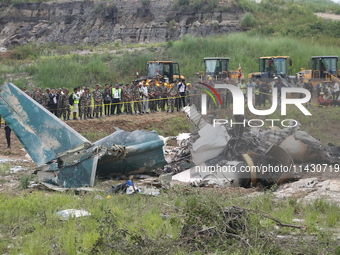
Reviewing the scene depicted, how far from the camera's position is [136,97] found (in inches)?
967

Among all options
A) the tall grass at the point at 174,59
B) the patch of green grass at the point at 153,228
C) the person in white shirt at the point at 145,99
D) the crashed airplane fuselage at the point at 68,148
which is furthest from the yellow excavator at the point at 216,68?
the patch of green grass at the point at 153,228

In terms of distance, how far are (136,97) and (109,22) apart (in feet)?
144

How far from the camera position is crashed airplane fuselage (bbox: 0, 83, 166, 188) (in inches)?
452

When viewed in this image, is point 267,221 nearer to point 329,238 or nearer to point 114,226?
point 329,238

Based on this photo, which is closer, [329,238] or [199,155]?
[329,238]

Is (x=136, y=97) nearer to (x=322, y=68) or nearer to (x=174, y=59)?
(x=322, y=68)

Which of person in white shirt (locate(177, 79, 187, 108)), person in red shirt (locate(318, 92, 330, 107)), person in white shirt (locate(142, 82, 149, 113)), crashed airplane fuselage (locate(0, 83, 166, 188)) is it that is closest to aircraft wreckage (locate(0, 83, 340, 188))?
crashed airplane fuselage (locate(0, 83, 166, 188))

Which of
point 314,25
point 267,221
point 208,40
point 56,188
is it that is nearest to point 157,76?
point 208,40

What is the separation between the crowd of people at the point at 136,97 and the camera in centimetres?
2089

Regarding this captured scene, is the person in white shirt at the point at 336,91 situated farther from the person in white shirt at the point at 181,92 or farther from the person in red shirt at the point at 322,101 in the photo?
the person in white shirt at the point at 181,92

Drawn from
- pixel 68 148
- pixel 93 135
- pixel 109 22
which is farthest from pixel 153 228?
pixel 109 22

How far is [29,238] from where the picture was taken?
7512mm

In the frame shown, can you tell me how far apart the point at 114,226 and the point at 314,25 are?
50.1 m

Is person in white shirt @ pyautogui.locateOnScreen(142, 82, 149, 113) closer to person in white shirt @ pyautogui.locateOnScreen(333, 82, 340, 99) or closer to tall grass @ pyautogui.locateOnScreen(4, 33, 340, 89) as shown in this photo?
person in white shirt @ pyautogui.locateOnScreen(333, 82, 340, 99)
